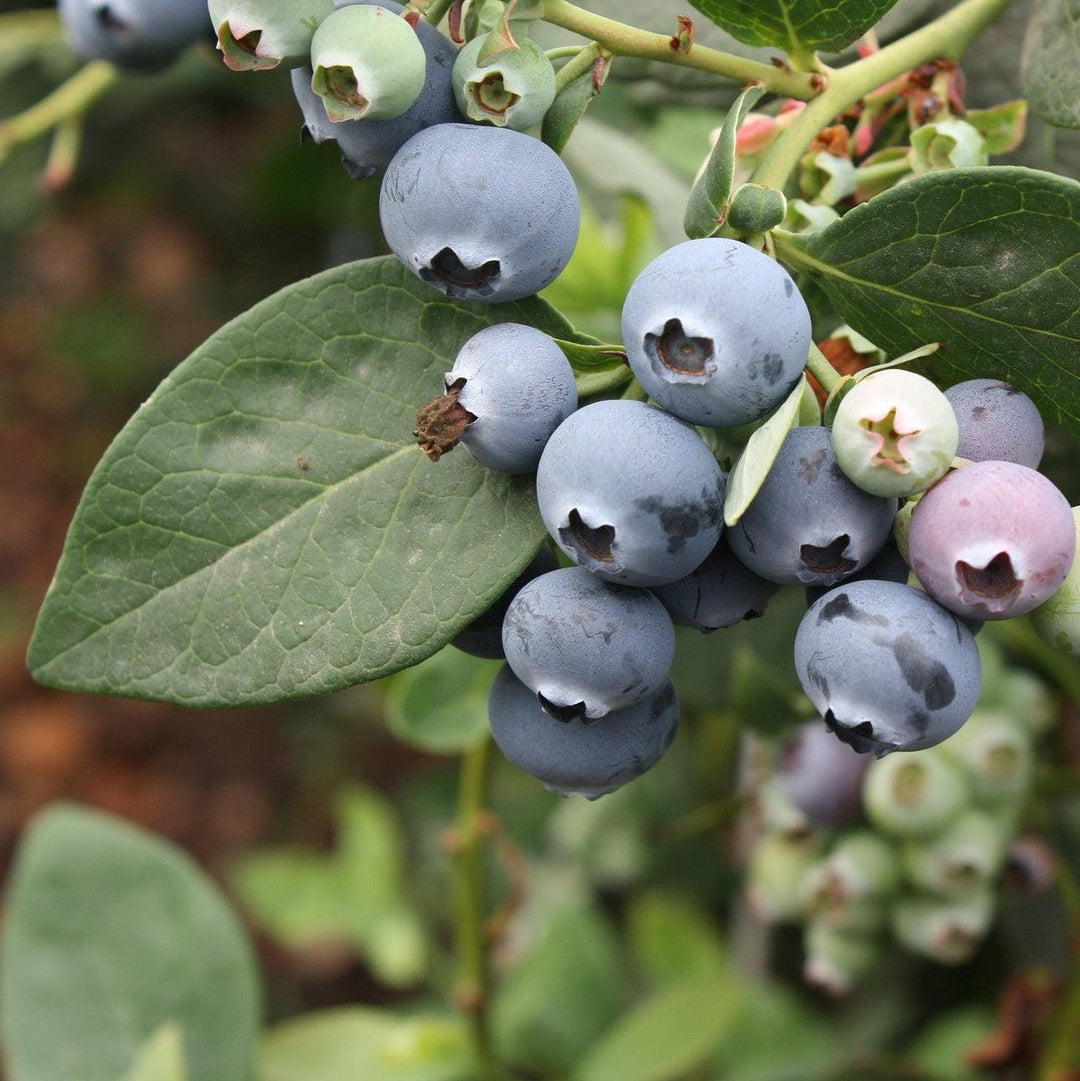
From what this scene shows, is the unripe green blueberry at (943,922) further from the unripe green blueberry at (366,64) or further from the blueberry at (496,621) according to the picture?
the unripe green blueberry at (366,64)

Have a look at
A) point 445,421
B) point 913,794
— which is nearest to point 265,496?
point 445,421

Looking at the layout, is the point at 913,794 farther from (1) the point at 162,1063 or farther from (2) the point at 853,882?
(1) the point at 162,1063

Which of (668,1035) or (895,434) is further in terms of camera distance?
(668,1035)

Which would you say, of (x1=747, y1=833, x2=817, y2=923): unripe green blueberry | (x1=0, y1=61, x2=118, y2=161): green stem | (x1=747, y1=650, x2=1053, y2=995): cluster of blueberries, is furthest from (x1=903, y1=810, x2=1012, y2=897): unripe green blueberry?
(x1=0, y1=61, x2=118, y2=161): green stem

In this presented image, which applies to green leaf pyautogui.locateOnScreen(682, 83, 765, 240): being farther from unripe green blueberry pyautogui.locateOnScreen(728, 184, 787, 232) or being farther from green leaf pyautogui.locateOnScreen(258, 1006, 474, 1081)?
green leaf pyautogui.locateOnScreen(258, 1006, 474, 1081)

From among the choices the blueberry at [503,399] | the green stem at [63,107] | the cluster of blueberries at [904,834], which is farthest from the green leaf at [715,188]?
the green stem at [63,107]

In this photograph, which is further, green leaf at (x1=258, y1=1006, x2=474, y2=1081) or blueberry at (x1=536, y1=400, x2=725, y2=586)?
green leaf at (x1=258, y1=1006, x2=474, y2=1081)
